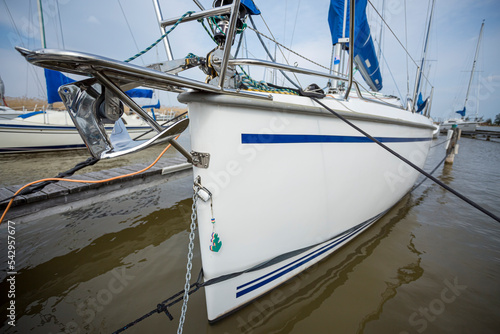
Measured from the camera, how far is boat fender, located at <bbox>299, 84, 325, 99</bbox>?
64.7 inches

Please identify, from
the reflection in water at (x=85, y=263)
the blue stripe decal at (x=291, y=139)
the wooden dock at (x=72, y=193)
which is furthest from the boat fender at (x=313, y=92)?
the wooden dock at (x=72, y=193)

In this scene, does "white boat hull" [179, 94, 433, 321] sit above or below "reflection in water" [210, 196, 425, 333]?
above

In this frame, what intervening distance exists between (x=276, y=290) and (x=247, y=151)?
1.33 metres

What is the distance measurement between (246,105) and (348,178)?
1.31m

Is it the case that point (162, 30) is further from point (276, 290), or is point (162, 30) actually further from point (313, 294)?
point (313, 294)

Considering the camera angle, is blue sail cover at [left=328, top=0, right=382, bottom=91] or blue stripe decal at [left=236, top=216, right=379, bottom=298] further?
blue sail cover at [left=328, top=0, right=382, bottom=91]

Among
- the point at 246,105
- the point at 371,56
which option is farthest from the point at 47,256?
the point at 371,56

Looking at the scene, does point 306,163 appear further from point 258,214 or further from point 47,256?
point 47,256

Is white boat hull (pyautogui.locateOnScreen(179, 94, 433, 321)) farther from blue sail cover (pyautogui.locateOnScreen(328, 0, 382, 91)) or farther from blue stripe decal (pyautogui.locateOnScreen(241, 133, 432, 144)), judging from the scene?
blue sail cover (pyautogui.locateOnScreen(328, 0, 382, 91))

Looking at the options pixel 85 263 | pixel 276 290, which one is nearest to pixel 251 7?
pixel 276 290

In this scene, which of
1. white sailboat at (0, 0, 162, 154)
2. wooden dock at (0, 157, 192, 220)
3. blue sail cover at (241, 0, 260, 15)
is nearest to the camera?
blue sail cover at (241, 0, 260, 15)

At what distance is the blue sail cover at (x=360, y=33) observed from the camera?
2.86 m

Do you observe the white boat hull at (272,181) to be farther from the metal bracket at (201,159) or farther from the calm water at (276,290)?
the calm water at (276,290)

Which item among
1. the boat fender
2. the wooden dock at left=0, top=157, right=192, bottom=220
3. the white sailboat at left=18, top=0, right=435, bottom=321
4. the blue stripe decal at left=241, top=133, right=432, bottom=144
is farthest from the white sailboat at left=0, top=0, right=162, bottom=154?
the blue stripe decal at left=241, top=133, right=432, bottom=144
